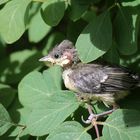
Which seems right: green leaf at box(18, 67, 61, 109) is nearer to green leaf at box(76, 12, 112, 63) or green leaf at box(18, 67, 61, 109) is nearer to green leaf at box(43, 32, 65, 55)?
green leaf at box(76, 12, 112, 63)

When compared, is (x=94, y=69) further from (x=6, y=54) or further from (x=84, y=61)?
(x=6, y=54)

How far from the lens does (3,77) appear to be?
12.2ft

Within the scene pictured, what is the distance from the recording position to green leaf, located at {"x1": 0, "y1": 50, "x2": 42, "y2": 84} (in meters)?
3.66

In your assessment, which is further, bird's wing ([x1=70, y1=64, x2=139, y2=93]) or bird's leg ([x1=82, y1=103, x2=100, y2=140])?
bird's wing ([x1=70, y1=64, x2=139, y2=93])

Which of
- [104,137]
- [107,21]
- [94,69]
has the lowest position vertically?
Result: [104,137]

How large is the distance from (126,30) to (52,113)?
2.06 feet

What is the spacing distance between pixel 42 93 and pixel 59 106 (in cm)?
32

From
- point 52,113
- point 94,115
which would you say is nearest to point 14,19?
point 52,113

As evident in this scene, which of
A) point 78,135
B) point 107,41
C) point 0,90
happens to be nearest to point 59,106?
point 78,135

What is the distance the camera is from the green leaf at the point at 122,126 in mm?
2607

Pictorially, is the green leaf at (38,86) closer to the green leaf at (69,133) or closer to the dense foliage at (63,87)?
the dense foliage at (63,87)

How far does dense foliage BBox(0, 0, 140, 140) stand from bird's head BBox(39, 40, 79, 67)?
2.4 inches

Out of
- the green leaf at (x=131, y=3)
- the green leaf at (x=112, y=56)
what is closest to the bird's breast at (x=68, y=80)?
the green leaf at (x=112, y=56)

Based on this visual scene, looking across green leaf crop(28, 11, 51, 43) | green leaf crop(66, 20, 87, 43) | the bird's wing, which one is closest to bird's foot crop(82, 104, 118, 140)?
the bird's wing
